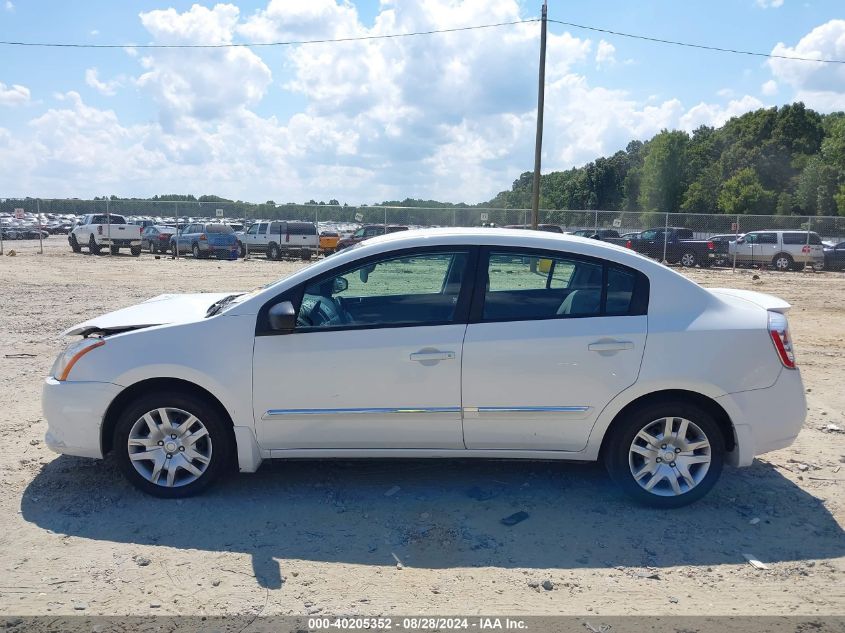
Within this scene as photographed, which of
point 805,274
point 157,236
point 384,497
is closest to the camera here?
point 384,497

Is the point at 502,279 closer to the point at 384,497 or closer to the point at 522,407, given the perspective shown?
the point at 522,407

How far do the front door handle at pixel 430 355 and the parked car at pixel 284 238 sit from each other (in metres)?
27.7

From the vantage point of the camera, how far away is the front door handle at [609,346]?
442 cm

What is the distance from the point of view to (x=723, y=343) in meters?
4.43

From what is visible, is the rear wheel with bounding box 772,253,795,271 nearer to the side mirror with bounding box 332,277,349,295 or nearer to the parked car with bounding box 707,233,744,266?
the parked car with bounding box 707,233,744,266

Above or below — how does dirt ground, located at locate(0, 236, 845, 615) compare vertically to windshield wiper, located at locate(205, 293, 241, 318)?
below

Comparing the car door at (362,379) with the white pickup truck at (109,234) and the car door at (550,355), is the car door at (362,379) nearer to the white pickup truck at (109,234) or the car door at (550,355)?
the car door at (550,355)

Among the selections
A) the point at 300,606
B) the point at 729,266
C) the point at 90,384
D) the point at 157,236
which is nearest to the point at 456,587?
the point at 300,606

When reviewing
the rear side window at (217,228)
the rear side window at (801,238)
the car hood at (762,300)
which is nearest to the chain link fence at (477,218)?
the rear side window at (801,238)

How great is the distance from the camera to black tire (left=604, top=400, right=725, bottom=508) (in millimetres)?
4477

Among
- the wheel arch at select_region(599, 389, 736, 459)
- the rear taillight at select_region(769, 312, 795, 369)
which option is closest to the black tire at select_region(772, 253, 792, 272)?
the rear taillight at select_region(769, 312, 795, 369)

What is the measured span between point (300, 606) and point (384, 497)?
1.32 meters

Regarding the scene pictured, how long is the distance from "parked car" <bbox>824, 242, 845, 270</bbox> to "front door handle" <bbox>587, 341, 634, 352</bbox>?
28786mm

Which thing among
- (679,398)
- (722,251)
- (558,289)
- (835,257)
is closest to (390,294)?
(558,289)
